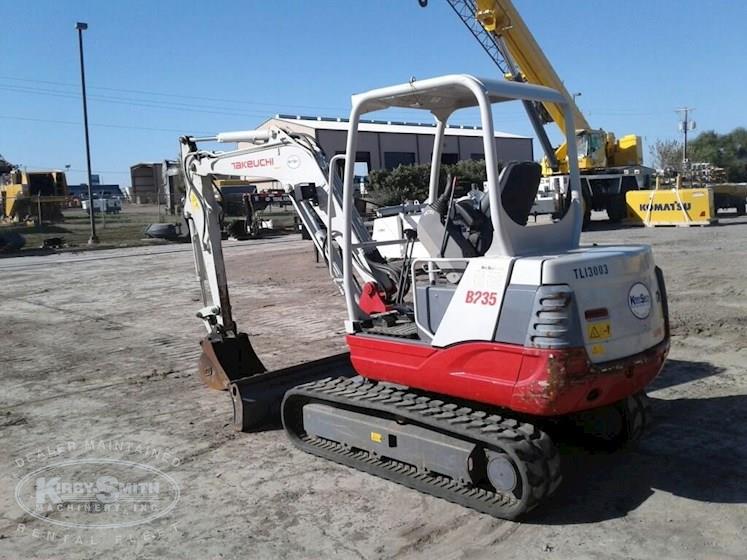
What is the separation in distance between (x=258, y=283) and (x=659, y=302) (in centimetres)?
1169

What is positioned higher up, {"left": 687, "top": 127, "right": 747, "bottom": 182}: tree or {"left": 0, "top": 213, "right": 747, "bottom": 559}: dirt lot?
{"left": 687, "top": 127, "right": 747, "bottom": 182}: tree

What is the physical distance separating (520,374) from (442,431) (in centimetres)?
71

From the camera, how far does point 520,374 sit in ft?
13.9

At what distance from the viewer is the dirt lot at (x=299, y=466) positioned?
4137mm

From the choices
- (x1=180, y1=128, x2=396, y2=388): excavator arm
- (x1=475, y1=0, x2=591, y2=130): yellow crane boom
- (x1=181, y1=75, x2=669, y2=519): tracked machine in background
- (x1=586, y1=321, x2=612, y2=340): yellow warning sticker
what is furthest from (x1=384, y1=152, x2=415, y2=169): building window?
(x1=586, y1=321, x2=612, y2=340): yellow warning sticker

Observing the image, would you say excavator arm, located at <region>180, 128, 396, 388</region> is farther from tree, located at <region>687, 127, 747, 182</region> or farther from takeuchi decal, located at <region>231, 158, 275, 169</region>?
tree, located at <region>687, 127, 747, 182</region>

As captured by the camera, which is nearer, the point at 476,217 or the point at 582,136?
the point at 476,217

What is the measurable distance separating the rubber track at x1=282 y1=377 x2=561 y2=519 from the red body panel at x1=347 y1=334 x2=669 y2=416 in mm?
146

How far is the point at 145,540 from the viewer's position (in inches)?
170

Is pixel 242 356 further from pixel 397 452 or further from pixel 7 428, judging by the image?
pixel 397 452

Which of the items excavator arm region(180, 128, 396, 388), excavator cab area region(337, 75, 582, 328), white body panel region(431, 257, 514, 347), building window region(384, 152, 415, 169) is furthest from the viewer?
building window region(384, 152, 415, 169)

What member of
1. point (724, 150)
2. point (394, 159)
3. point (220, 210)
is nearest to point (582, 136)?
point (220, 210)

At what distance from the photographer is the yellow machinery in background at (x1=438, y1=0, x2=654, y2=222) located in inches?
914

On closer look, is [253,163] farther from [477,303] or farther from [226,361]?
[477,303]
